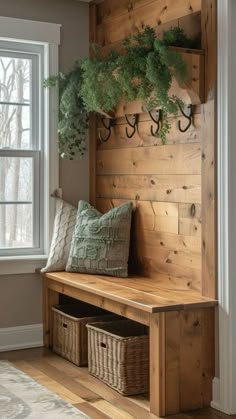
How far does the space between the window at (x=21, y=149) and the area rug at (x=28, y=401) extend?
1.14 meters

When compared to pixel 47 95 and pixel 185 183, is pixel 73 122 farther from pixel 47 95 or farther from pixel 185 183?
pixel 185 183

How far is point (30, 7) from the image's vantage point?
4664 mm

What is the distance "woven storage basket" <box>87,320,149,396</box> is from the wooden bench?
0.64 ft

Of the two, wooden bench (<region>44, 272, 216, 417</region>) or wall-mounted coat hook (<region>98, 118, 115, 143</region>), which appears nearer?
wooden bench (<region>44, 272, 216, 417</region>)

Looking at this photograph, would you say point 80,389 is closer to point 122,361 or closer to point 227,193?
point 122,361

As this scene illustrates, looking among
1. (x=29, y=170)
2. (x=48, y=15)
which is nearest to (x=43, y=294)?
(x=29, y=170)

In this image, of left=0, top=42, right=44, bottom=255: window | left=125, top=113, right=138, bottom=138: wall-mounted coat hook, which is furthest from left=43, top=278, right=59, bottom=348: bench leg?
left=125, top=113, right=138, bottom=138: wall-mounted coat hook

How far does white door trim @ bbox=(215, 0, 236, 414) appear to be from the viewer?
3.38 meters

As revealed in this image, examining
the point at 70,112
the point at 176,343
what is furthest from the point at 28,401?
the point at 70,112

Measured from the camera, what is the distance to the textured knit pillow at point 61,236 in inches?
181

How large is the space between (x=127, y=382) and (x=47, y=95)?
86.4 inches

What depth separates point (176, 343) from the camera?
3379 mm

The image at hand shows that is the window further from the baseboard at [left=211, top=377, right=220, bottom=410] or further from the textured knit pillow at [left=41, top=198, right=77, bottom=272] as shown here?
the baseboard at [left=211, top=377, right=220, bottom=410]

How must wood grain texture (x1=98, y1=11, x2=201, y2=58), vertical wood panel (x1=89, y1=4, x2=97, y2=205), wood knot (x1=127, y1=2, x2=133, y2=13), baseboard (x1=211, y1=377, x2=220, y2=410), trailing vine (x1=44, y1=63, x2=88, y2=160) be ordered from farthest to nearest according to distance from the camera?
vertical wood panel (x1=89, y1=4, x2=97, y2=205) < trailing vine (x1=44, y1=63, x2=88, y2=160) < wood knot (x1=127, y1=2, x2=133, y2=13) < wood grain texture (x1=98, y1=11, x2=201, y2=58) < baseboard (x1=211, y1=377, x2=220, y2=410)
